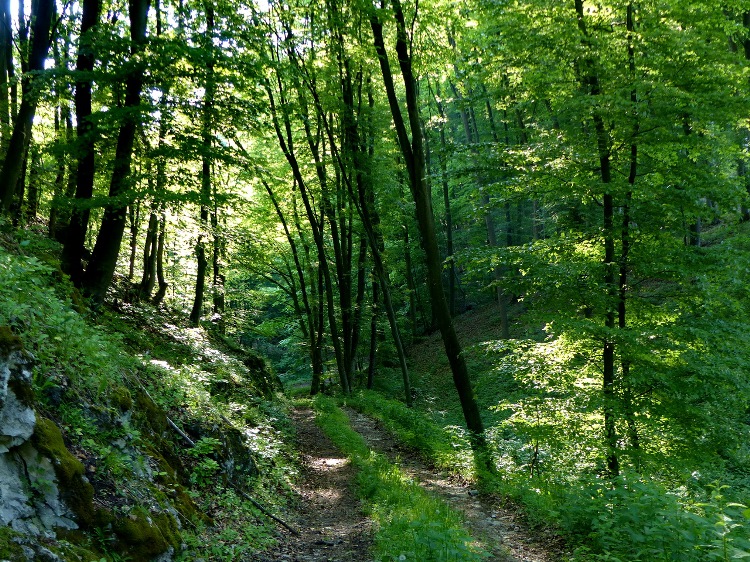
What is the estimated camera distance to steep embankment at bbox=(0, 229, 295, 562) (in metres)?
3.20

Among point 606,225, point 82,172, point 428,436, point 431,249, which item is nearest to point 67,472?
point 82,172

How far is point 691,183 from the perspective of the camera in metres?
7.49

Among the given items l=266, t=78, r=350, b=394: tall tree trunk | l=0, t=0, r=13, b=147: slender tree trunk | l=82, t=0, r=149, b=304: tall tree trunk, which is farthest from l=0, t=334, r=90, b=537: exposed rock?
l=266, t=78, r=350, b=394: tall tree trunk

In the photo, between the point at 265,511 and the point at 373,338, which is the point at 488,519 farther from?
the point at 373,338

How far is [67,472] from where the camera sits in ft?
11.3

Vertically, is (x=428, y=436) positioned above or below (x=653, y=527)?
below

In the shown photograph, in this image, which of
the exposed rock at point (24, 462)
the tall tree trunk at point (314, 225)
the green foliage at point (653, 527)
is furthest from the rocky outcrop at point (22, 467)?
the tall tree trunk at point (314, 225)

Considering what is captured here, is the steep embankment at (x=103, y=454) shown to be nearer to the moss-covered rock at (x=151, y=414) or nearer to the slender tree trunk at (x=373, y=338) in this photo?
the moss-covered rock at (x=151, y=414)

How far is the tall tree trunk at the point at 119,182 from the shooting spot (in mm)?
7906

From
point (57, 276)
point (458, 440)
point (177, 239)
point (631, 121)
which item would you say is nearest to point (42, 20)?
point (57, 276)

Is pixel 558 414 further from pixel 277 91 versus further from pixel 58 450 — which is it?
pixel 277 91

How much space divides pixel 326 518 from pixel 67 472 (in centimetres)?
427

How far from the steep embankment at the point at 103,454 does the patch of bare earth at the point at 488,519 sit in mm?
2519

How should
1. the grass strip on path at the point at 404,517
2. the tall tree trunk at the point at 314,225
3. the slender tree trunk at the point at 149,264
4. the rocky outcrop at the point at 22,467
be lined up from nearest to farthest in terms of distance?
the rocky outcrop at the point at 22,467, the grass strip on path at the point at 404,517, the slender tree trunk at the point at 149,264, the tall tree trunk at the point at 314,225
